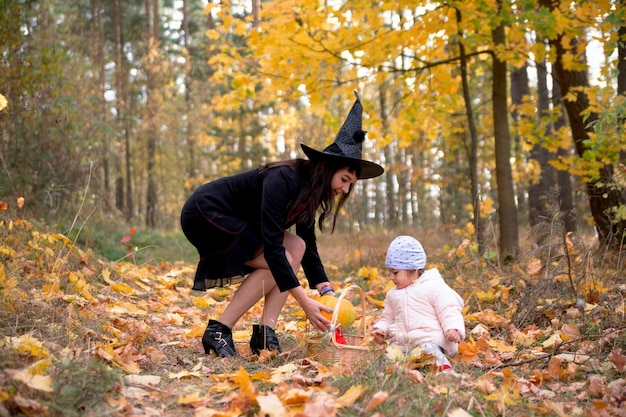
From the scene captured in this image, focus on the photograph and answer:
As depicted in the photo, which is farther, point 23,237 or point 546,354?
point 23,237

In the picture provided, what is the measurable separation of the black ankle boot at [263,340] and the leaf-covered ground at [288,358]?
11 centimetres

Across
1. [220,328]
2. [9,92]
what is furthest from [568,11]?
[9,92]

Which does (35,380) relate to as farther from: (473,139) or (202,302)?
(473,139)

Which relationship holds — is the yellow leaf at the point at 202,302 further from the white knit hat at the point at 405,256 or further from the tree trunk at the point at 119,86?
the tree trunk at the point at 119,86

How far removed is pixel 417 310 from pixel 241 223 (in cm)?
116

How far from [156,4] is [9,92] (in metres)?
14.5

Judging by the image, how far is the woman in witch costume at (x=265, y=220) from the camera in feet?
11.2

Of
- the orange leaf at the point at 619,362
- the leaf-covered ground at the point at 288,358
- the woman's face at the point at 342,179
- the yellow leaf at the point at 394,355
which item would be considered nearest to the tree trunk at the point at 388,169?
the leaf-covered ground at the point at 288,358

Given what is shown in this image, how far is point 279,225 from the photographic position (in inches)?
134

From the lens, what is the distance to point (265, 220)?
3.37 metres

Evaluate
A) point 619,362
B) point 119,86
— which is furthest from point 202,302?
point 119,86

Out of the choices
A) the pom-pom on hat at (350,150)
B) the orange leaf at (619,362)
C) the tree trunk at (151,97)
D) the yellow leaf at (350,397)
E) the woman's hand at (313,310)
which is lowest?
the orange leaf at (619,362)

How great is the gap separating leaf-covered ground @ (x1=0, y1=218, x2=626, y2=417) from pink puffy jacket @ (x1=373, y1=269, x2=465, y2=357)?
19 centimetres

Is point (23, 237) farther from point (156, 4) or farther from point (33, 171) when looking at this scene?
point (156, 4)
